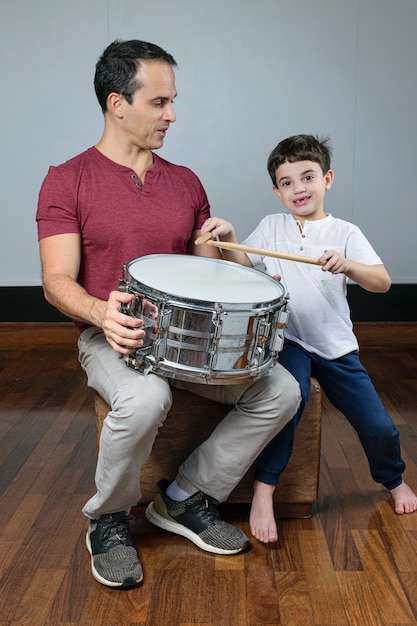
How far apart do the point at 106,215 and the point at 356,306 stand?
2424 millimetres

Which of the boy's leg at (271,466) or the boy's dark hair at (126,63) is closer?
the boy's leg at (271,466)

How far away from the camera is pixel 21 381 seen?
12.4ft

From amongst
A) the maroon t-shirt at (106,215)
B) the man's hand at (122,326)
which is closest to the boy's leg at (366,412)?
the maroon t-shirt at (106,215)

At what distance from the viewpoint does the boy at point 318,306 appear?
7.47 ft

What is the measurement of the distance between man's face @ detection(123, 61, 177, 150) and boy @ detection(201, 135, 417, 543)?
0.35m

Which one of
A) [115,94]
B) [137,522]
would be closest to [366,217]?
[115,94]

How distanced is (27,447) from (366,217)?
2374mm

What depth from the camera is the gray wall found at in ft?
13.8

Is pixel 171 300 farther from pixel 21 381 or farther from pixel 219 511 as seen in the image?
pixel 21 381

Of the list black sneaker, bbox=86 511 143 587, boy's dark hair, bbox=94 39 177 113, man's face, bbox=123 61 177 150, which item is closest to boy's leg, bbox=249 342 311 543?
black sneaker, bbox=86 511 143 587

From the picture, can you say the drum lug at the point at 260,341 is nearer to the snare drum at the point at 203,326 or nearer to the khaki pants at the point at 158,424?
the snare drum at the point at 203,326

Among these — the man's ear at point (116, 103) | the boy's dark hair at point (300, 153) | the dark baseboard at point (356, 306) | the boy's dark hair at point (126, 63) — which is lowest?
the dark baseboard at point (356, 306)

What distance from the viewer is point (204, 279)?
204 cm

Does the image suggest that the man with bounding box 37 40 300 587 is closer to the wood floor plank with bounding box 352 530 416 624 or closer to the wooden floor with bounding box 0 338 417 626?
the wooden floor with bounding box 0 338 417 626
